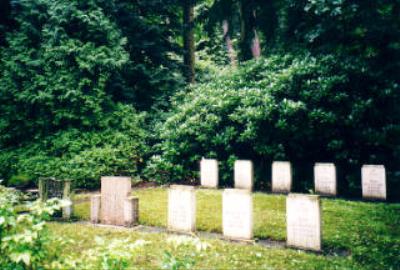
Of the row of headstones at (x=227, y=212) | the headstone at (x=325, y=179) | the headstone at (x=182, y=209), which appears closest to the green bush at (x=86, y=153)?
the row of headstones at (x=227, y=212)

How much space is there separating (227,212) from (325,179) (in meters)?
5.01

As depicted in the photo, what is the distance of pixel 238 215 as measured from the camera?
5.95m

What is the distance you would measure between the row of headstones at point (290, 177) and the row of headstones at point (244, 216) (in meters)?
4.46

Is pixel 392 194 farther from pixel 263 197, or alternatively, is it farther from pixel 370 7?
pixel 370 7

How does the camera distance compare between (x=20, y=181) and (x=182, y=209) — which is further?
(x=20, y=181)

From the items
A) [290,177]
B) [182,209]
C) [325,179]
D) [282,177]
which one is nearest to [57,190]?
[182,209]

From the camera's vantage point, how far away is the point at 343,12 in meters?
10.5

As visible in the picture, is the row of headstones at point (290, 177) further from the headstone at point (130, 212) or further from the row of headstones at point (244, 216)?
the headstone at point (130, 212)

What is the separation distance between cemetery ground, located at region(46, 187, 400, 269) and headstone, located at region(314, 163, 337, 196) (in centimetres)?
63

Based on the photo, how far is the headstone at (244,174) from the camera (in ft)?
34.8

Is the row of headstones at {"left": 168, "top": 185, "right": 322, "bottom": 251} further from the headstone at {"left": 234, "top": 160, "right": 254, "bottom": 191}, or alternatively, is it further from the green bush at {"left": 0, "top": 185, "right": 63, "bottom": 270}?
the headstone at {"left": 234, "top": 160, "right": 254, "bottom": 191}

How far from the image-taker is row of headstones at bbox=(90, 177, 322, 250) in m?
5.41

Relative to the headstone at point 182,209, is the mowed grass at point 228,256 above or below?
below

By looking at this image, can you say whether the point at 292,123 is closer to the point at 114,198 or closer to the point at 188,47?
the point at 114,198
